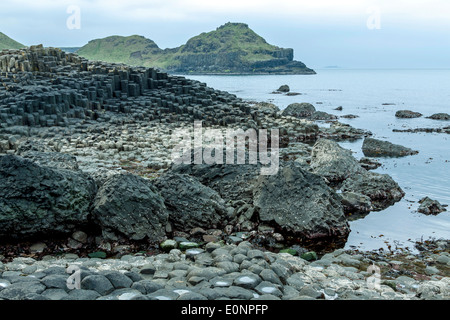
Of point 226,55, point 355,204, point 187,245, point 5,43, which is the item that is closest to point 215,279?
point 187,245

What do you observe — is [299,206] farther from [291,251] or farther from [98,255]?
[98,255]

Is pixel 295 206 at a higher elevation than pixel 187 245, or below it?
higher

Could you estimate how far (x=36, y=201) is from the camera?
9.20 metres

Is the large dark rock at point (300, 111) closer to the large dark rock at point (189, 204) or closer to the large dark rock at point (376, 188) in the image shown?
the large dark rock at point (376, 188)

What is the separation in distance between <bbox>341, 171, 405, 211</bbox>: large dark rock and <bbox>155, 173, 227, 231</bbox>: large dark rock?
575 centimetres

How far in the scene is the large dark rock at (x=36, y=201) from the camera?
8.99 metres

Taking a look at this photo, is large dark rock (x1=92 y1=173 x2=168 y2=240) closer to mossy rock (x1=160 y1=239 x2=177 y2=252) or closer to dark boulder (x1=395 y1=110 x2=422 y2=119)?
mossy rock (x1=160 y1=239 x2=177 y2=252)

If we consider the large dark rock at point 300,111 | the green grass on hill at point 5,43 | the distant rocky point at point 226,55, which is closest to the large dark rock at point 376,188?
the large dark rock at point 300,111

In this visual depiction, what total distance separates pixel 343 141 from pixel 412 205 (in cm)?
1530

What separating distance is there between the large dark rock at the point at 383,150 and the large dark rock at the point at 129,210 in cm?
1652

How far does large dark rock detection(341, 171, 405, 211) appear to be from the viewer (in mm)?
13984

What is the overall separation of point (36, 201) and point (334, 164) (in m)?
11.5
